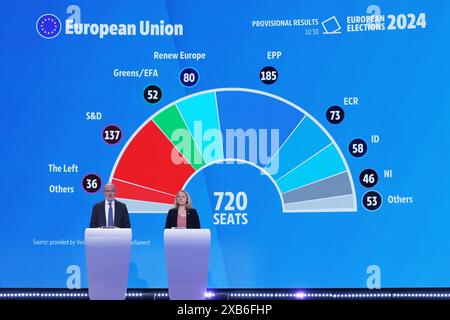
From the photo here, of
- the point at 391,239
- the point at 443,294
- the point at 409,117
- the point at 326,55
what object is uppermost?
the point at 326,55

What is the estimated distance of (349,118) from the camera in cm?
508

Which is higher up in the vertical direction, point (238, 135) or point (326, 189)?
point (238, 135)

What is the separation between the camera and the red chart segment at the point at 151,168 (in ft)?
16.8

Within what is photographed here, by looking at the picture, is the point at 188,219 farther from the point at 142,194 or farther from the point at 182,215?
the point at 142,194

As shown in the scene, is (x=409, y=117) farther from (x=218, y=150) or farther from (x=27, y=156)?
(x=27, y=156)

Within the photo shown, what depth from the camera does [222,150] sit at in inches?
201

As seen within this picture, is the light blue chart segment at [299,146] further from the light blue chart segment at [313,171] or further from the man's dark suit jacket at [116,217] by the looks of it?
the man's dark suit jacket at [116,217]

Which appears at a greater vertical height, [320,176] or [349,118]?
[349,118]

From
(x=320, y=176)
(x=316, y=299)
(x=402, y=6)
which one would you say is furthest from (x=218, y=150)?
(x=402, y=6)

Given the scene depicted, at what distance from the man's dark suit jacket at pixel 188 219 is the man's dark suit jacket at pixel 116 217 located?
0.24 meters

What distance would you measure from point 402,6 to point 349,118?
71cm

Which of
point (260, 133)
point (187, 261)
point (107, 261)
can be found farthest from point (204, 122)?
point (107, 261)

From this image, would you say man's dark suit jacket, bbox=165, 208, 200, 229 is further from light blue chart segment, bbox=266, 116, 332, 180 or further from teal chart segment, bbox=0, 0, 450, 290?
light blue chart segment, bbox=266, 116, 332, 180

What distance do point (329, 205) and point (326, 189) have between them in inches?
3.6
